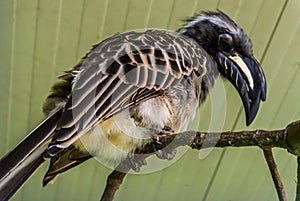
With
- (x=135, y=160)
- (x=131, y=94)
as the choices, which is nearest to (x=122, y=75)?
(x=131, y=94)

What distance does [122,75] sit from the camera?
929 millimetres

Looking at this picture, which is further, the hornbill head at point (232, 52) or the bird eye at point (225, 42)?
the bird eye at point (225, 42)

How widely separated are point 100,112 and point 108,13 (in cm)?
48

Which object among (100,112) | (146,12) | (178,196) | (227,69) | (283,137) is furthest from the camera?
(178,196)

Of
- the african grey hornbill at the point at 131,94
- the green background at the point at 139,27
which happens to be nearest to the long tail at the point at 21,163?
the african grey hornbill at the point at 131,94

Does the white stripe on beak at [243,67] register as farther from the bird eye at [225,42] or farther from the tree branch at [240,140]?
the tree branch at [240,140]

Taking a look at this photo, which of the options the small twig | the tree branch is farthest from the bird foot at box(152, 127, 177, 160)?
the small twig

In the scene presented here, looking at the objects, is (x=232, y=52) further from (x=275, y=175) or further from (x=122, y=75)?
→ (x=275, y=175)

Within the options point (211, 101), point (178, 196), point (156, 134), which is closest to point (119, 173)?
point (156, 134)

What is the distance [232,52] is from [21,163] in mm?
451

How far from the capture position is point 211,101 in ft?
4.45

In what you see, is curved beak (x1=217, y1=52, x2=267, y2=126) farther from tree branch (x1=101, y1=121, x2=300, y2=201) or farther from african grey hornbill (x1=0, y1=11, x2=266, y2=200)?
tree branch (x1=101, y1=121, x2=300, y2=201)

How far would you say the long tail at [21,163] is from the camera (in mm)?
838

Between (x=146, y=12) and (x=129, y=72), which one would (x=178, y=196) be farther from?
(x=129, y=72)
